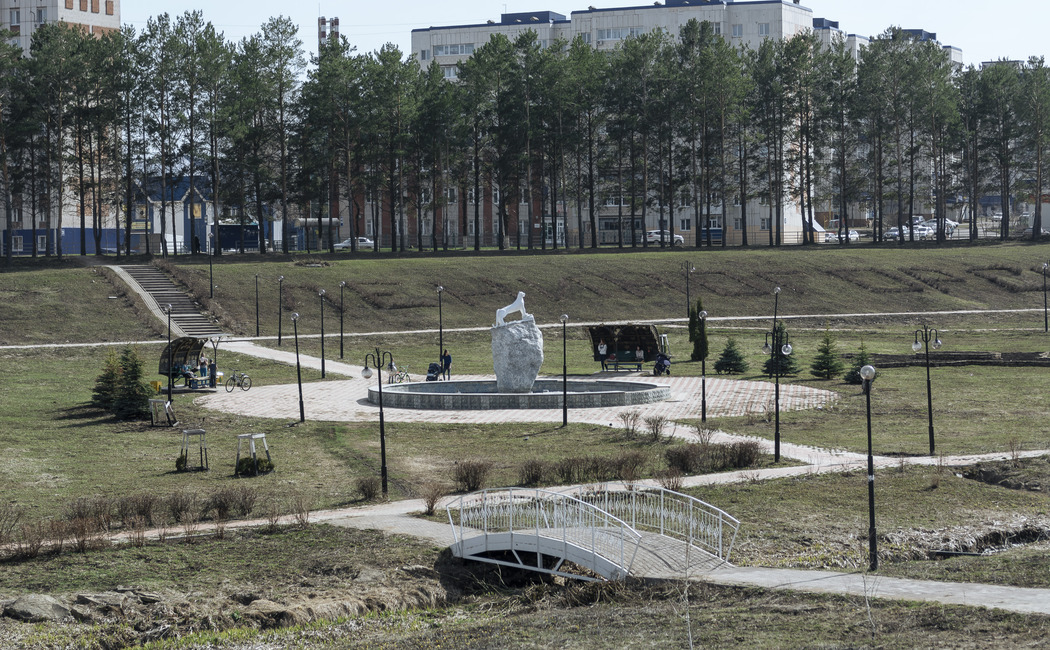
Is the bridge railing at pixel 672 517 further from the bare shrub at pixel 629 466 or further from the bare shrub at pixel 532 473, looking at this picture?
the bare shrub at pixel 532 473

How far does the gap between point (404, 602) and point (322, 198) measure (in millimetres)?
68161

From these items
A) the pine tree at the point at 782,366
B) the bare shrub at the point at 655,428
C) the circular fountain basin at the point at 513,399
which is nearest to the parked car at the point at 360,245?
the pine tree at the point at 782,366

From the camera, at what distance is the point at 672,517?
21.5m

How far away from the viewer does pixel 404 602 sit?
743 inches

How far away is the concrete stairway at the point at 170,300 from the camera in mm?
60969

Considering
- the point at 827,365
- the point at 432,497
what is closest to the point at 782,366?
the point at 827,365

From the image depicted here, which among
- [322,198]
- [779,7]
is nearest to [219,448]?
[322,198]

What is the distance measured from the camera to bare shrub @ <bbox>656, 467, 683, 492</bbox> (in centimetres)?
2477

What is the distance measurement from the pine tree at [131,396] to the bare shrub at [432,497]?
14576 mm

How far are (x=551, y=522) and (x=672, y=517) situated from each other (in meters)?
2.40

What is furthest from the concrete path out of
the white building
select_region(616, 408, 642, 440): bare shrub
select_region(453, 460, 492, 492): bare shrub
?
the white building

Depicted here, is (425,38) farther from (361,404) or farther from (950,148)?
(361,404)

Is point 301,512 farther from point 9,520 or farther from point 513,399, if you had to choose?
point 513,399

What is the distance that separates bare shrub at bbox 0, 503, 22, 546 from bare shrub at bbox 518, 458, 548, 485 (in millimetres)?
10569
